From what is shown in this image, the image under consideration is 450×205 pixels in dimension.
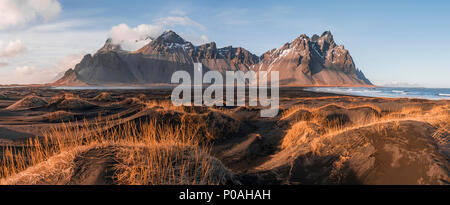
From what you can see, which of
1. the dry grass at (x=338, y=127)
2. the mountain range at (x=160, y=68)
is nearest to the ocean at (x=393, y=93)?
the dry grass at (x=338, y=127)

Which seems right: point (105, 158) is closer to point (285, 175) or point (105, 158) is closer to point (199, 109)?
point (285, 175)

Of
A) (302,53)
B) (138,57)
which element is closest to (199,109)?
(138,57)

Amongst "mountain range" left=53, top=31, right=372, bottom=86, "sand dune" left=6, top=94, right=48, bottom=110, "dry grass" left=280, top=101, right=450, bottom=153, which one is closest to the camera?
"dry grass" left=280, top=101, right=450, bottom=153

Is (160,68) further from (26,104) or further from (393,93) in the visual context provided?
(26,104)

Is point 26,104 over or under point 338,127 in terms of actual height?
over

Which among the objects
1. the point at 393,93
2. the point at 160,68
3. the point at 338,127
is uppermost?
the point at 160,68

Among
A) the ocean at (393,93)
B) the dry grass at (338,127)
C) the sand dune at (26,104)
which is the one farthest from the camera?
the ocean at (393,93)

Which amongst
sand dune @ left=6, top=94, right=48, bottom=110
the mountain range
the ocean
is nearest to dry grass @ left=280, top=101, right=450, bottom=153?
sand dune @ left=6, top=94, right=48, bottom=110

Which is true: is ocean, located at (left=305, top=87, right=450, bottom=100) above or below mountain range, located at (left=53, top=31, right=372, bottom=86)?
below

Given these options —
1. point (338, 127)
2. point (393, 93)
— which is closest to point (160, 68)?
point (393, 93)

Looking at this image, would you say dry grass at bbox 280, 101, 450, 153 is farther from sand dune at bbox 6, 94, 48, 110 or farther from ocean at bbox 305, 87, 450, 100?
ocean at bbox 305, 87, 450, 100

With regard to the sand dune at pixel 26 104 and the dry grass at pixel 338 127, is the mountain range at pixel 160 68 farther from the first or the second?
the dry grass at pixel 338 127

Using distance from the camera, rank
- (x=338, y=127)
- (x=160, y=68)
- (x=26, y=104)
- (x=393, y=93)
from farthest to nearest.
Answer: (x=160, y=68) < (x=393, y=93) < (x=26, y=104) < (x=338, y=127)
